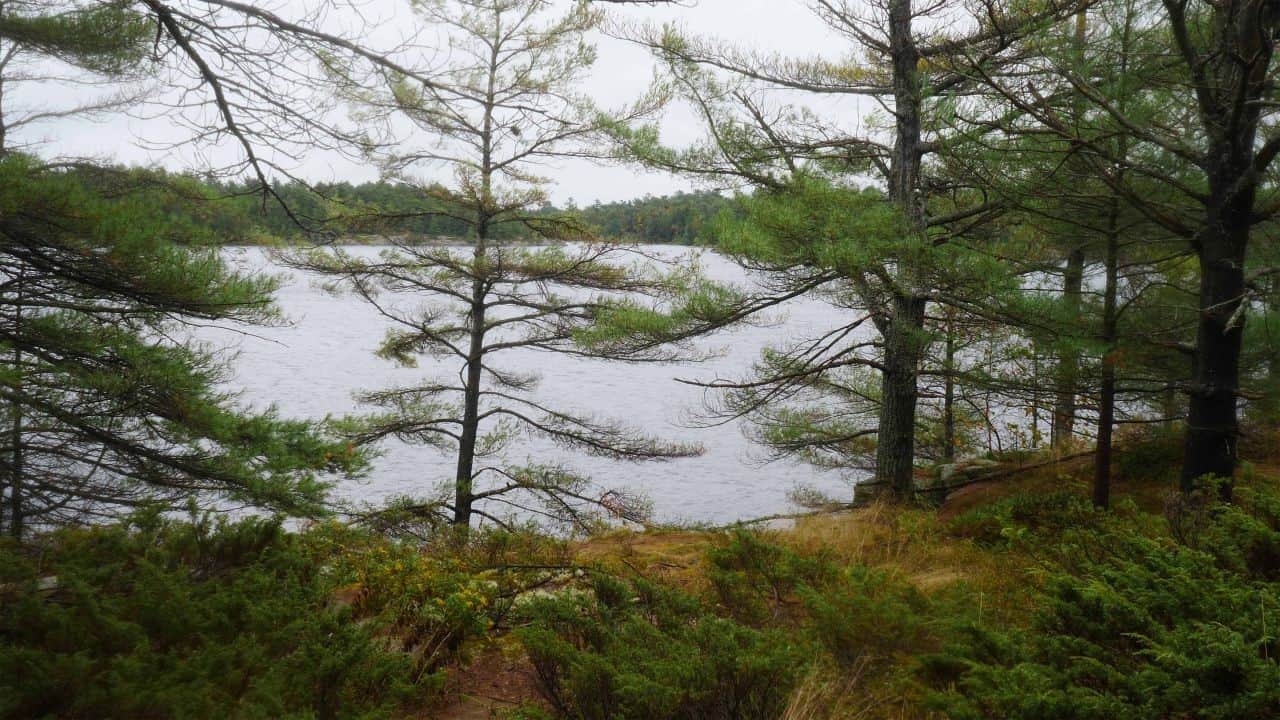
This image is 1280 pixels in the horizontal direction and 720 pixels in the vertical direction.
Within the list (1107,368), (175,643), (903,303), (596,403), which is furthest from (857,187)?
(596,403)

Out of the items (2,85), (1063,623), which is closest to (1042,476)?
(1063,623)

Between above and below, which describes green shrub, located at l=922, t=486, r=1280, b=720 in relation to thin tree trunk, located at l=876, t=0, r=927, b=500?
below

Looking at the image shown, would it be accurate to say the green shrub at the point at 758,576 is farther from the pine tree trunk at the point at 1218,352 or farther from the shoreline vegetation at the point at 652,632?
the pine tree trunk at the point at 1218,352

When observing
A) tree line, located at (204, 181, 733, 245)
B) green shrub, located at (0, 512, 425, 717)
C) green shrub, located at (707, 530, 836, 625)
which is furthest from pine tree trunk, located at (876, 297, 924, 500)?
green shrub, located at (0, 512, 425, 717)

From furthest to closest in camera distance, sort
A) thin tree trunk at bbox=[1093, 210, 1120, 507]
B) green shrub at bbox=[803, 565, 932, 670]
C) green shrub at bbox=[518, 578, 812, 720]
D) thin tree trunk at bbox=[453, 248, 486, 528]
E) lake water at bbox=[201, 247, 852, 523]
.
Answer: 1. lake water at bbox=[201, 247, 852, 523]
2. thin tree trunk at bbox=[453, 248, 486, 528]
3. thin tree trunk at bbox=[1093, 210, 1120, 507]
4. green shrub at bbox=[803, 565, 932, 670]
5. green shrub at bbox=[518, 578, 812, 720]

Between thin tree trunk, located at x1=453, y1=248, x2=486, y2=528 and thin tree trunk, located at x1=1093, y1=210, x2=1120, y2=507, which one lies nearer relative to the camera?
thin tree trunk, located at x1=1093, y1=210, x2=1120, y2=507

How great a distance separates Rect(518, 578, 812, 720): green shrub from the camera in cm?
246

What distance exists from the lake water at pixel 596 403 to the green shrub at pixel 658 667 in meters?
6.61

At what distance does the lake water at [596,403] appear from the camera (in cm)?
1596

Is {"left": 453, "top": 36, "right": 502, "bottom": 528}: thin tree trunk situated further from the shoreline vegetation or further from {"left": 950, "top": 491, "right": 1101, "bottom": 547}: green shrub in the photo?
{"left": 950, "top": 491, "right": 1101, "bottom": 547}: green shrub

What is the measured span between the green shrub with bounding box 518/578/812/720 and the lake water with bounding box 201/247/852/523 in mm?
6610

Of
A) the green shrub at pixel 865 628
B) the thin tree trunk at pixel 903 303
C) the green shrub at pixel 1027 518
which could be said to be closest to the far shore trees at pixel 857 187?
the thin tree trunk at pixel 903 303

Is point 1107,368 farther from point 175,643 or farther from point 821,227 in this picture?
point 175,643

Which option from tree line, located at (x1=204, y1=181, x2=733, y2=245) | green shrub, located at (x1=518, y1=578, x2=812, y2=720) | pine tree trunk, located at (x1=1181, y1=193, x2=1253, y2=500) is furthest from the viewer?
tree line, located at (x1=204, y1=181, x2=733, y2=245)
